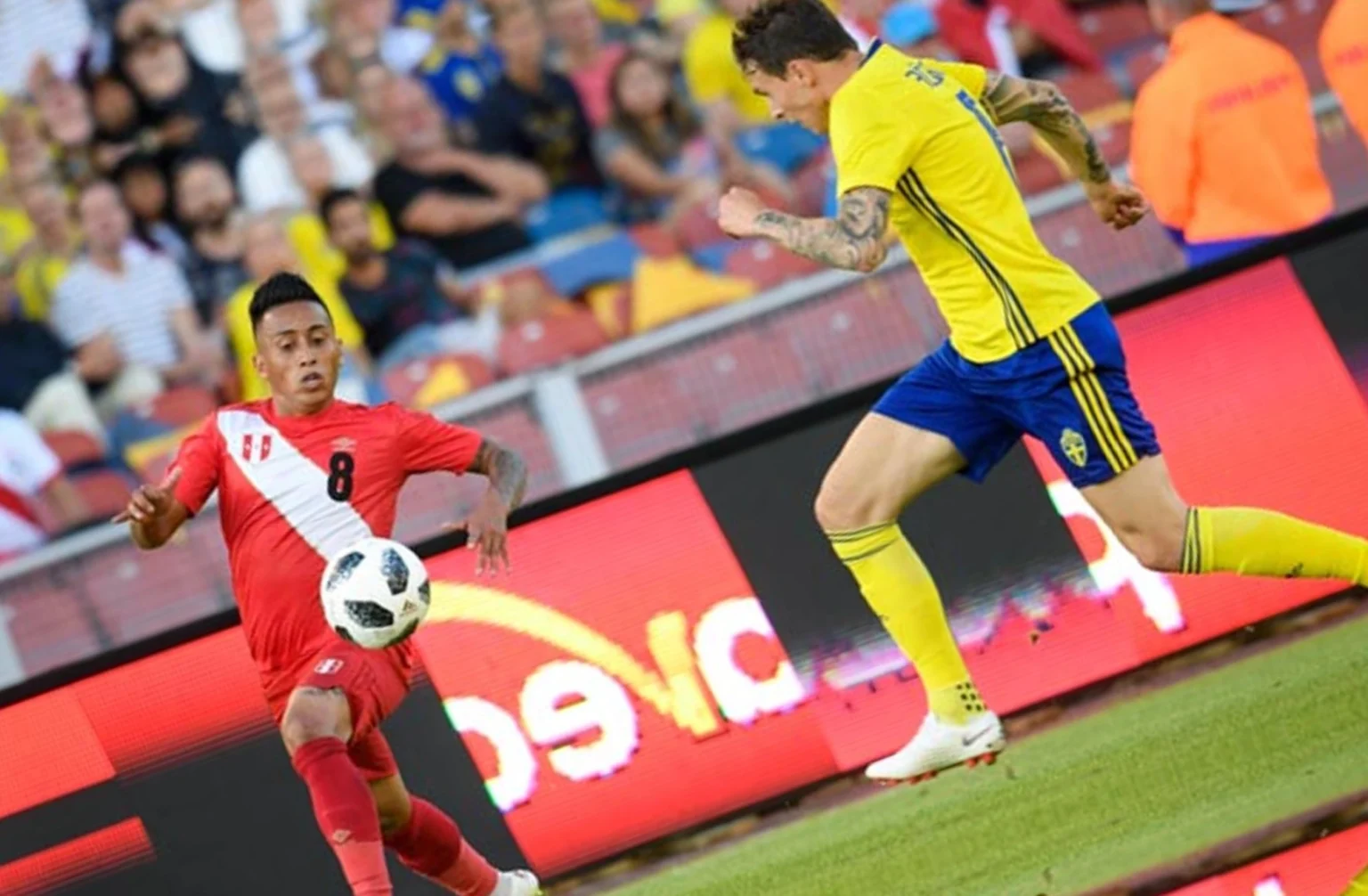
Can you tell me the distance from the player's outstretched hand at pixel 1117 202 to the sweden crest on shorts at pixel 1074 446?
0.69 meters

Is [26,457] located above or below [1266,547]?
above

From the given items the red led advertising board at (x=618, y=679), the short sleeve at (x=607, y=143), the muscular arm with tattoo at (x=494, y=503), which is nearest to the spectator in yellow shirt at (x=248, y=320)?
the short sleeve at (x=607, y=143)

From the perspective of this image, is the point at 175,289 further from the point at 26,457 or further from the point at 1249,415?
the point at 1249,415

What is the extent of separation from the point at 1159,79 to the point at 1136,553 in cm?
330

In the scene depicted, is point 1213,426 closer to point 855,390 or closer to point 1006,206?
point 855,390

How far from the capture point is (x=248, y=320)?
888cm

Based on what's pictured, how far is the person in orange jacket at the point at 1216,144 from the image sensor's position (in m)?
8.00

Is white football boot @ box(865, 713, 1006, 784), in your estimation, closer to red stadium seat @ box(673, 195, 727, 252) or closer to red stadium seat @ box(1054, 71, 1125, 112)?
red stadium seat @ box(673, 195, 727, 252)

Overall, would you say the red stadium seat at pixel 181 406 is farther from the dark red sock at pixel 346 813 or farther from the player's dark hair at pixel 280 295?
the dark red sock at pixel 346 813

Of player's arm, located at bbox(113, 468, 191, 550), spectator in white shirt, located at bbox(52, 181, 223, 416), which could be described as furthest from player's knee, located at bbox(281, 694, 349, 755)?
spectator in white shirt, located at bbox(52, 181, 223, 416)

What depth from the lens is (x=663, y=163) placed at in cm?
942

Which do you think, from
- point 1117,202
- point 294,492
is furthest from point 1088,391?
point 294,492

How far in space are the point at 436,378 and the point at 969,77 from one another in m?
3.92

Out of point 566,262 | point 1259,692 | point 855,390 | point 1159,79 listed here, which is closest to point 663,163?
point 566,262
